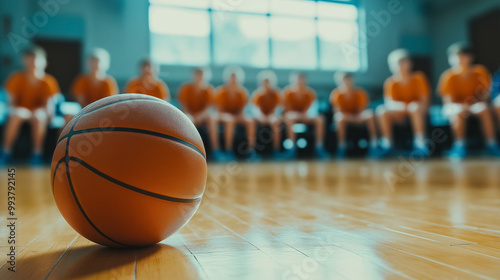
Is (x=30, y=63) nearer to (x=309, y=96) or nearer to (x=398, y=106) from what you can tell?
(x=309, y=96)

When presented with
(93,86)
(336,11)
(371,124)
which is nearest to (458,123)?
(371,124)

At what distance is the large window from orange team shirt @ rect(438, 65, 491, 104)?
3.81 meters

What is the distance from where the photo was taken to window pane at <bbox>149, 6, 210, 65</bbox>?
8.03 meters

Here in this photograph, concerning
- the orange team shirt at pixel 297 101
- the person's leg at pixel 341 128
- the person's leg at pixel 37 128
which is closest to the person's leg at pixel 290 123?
the orange team shirt at pixel 297 101

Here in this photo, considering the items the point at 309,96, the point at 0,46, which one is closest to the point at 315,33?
the point at 309,96

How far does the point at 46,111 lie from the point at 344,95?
11.7 feet

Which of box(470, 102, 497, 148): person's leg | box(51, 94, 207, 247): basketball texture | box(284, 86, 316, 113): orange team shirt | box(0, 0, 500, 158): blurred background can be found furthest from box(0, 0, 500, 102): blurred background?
box(51, 94, 207, 247): basketball texture

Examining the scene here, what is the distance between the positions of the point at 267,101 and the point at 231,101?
1.61 ft

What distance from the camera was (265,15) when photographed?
8.71 meters

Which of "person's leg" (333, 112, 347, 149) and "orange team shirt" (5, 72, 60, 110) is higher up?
"orange team shirt" (5, 72, 60, 110)

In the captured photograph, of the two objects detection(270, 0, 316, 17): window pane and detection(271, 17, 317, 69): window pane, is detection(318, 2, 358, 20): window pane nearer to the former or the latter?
detection(270, 0, 316, 17): window pane

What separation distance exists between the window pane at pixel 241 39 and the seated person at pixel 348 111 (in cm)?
288

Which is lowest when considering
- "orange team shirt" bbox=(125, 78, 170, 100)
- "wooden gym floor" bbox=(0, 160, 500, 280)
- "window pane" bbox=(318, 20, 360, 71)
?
"wooden gym floor" bbox=(0, 160, 500, 280)

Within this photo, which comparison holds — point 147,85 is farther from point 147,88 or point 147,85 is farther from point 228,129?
point 228,129
